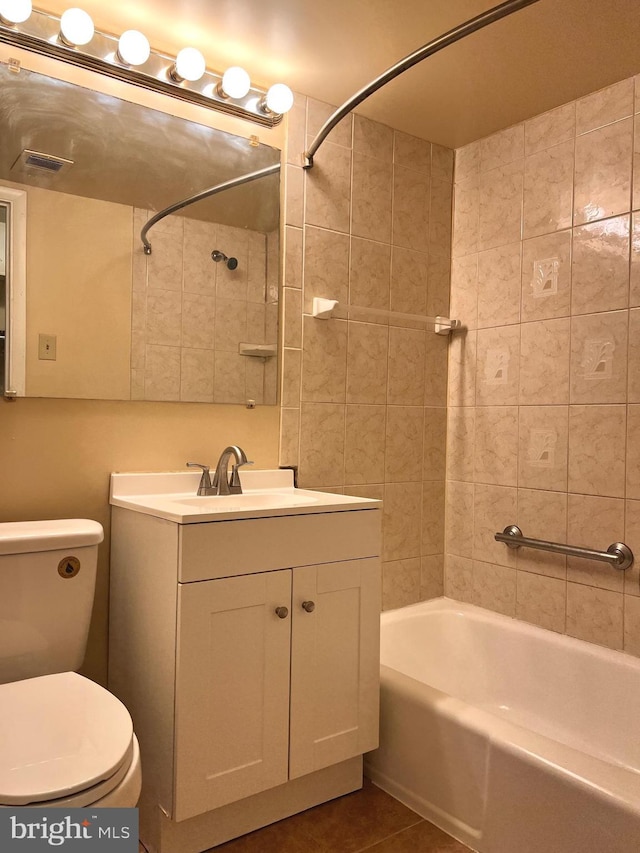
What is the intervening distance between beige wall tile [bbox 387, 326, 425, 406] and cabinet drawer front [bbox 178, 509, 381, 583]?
0.73 meters

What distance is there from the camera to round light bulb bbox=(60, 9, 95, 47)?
5.46 ft

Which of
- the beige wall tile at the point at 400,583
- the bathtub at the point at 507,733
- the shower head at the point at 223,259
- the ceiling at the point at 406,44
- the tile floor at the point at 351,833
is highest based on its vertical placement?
the ceiling at the point at 406,44

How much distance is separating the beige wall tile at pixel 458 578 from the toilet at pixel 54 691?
4.80 ft

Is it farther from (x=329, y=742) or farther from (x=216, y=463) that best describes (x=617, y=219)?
(x=329, y=742)

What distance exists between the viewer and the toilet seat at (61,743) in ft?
3.42

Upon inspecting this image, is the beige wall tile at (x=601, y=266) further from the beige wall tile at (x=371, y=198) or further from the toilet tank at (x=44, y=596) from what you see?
the toilet tank at (x=44, y=596)

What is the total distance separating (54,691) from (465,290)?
6.48 ft

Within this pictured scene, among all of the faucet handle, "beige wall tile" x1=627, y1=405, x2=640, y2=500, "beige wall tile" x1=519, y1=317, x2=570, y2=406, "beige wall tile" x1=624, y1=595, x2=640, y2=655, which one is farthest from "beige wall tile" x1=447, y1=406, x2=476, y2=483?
the faucet handle

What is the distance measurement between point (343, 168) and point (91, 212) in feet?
3.02

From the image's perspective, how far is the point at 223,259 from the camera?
6.70 ft

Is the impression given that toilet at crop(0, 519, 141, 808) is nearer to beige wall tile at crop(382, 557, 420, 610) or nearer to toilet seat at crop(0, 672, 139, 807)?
toilet seat at crop(0, 672, 139, 807)

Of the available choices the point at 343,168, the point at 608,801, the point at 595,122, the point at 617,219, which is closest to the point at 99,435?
the point at 343,168

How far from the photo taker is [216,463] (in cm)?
206

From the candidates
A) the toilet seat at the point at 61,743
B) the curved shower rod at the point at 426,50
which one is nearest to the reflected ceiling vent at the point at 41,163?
the curved shower rod at the point at 426,50
